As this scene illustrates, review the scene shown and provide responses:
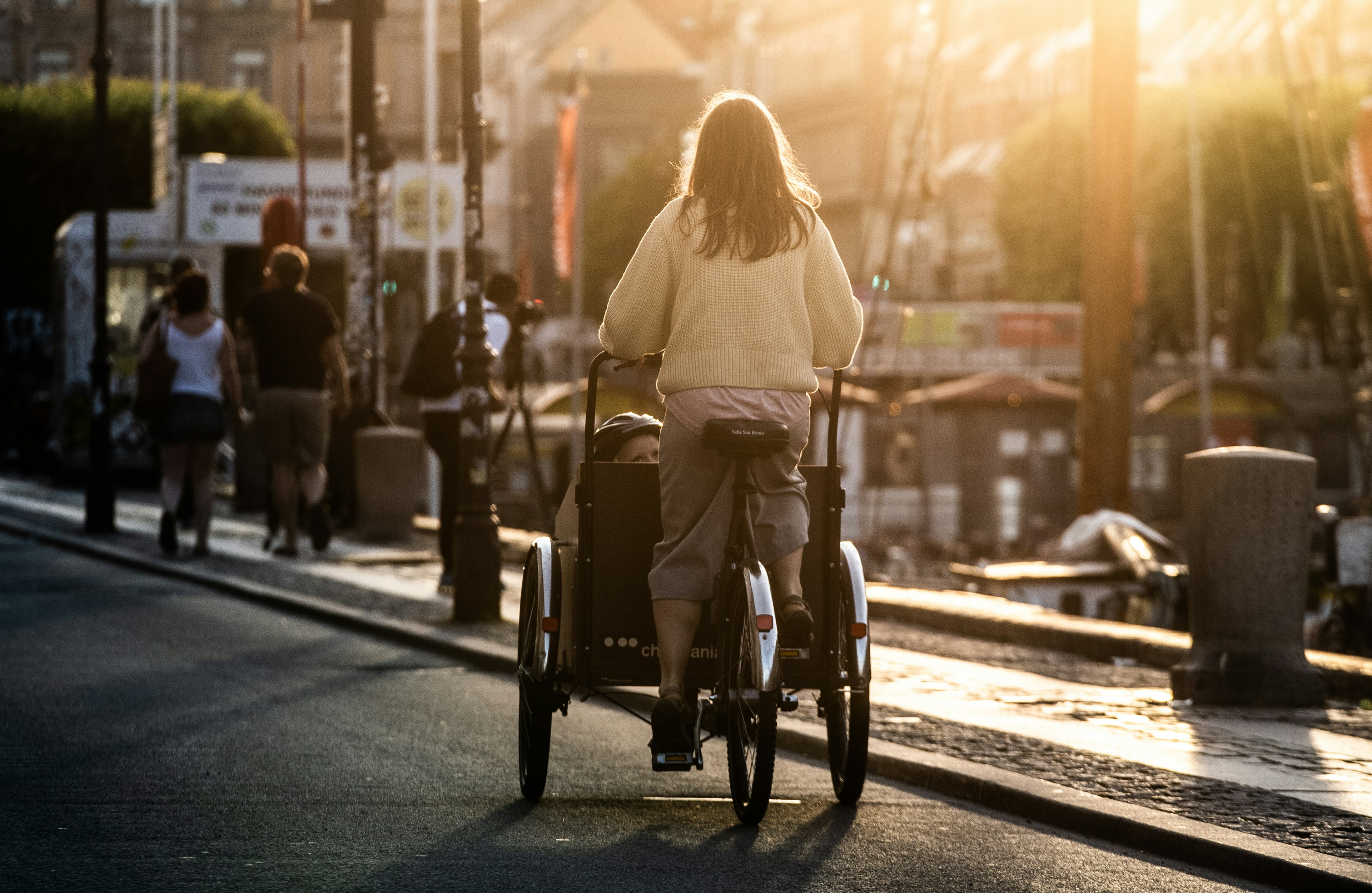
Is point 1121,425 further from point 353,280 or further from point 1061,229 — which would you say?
point 1061,229

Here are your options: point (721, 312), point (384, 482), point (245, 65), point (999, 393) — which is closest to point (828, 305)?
point (721, 312)

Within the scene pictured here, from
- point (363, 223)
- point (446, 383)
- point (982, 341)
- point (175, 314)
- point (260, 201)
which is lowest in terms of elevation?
point (446, 383)

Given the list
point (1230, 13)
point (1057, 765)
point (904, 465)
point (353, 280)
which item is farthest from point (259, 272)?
point (1230, 13)

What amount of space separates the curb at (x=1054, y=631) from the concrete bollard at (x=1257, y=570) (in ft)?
1.13

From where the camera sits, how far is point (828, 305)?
6238 millimetres

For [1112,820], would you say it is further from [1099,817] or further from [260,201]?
[260,201]

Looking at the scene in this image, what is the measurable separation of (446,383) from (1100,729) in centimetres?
644

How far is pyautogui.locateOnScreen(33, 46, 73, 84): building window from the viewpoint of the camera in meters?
74.0

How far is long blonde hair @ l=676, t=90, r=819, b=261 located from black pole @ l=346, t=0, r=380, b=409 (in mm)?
11332

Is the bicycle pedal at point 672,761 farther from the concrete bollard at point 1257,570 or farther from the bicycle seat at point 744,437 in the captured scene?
the concrete bollard at point 1257,570

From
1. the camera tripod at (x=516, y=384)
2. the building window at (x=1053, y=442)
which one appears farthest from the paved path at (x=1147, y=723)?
the building window at (x=1053, y=442)

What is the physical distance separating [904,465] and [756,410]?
116 feet

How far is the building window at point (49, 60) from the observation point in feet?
243

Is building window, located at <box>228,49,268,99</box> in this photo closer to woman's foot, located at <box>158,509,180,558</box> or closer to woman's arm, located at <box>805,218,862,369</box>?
woman's foot, located at <box>158,509,180,558</box>
